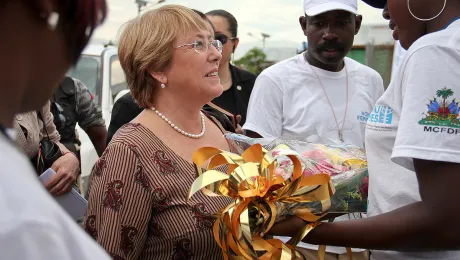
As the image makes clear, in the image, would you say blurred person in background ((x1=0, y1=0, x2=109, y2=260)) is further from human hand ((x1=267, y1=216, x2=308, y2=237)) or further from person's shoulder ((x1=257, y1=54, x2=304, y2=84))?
person's shoulder ((x1=257, y1=54, x2=304, y2=84))

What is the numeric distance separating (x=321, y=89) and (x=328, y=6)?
501 mm

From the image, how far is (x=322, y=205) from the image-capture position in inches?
68.9

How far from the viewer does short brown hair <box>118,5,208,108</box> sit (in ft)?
7.63

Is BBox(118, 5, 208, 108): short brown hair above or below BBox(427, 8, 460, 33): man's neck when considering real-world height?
below

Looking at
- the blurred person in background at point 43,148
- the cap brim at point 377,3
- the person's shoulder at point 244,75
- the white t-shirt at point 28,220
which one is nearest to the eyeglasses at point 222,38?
the person's shoulder at point 244,75

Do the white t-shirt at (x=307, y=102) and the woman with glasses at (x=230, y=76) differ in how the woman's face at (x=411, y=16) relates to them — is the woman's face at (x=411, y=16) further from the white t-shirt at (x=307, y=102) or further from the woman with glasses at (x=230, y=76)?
the woman with glasses at (x=230, y=76)

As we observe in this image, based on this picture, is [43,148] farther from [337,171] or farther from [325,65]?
[337,171]

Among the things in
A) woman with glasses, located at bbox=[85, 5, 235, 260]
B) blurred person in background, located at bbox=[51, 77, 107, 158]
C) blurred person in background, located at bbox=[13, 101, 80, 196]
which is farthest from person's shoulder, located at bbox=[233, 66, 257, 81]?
woman with glasses, located at bbox=[85, 5, 235, 260]

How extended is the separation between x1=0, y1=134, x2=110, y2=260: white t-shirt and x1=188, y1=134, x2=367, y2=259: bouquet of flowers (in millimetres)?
1047

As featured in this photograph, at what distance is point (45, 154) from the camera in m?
3.19

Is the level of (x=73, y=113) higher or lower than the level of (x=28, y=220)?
lower

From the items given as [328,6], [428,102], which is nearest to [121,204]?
[428,102]

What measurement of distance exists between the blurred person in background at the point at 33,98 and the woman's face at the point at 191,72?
1560 mm

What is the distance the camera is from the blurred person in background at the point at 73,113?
4.04m
